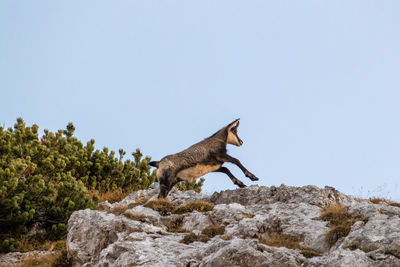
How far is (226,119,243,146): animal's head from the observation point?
17641mm

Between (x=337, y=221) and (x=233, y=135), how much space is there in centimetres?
754

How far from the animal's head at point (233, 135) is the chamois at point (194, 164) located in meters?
0.97

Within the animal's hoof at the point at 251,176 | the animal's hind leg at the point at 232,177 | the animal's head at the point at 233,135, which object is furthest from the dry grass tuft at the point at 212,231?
the animal's head at the point at 233,135

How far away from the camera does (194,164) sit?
52.0 ft

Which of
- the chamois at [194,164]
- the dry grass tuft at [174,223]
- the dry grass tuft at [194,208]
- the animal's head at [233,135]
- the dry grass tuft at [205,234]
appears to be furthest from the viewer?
the animal's head at [233,135]

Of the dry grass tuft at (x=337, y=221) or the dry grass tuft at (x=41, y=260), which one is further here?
the dry grass tuft at (x=41, y=260)

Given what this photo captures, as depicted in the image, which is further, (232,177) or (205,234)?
(232,177)

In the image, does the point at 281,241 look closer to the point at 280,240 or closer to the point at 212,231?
the point at 280,240

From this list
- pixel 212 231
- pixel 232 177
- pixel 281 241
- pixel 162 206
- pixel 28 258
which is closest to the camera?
pixel 281 241

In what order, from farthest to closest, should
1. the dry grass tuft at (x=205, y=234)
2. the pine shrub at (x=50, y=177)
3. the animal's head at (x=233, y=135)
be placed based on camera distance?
the animal's head at (x=233, y=135), the pine shrub at (x=50, y=177), the dry grass tuft at (x=205, y=234)

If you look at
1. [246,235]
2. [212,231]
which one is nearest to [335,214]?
[246,235]

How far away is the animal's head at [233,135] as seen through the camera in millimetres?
17641

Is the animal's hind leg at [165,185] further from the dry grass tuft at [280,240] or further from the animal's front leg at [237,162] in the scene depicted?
the dry grass tuft at [280,240]

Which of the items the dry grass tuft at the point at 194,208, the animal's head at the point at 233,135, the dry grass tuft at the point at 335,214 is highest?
the animal's head at the point at 233,135
